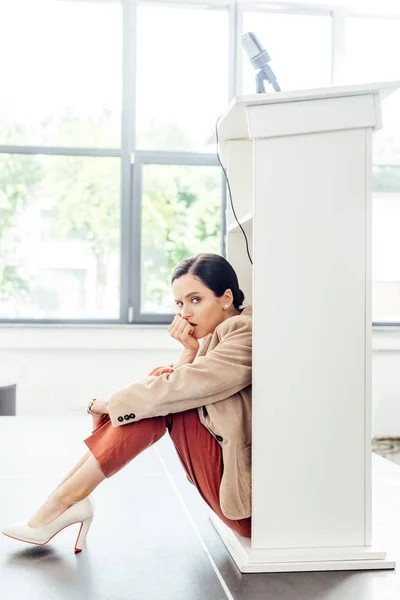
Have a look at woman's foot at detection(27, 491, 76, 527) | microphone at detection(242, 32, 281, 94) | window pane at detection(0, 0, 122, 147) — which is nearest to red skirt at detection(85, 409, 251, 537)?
woman's foot at detection(27, 491, 76, 527)

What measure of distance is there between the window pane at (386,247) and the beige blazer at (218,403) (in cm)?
354

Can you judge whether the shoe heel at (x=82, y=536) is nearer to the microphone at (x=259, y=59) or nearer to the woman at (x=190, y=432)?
the woman at (x=190, y=432)

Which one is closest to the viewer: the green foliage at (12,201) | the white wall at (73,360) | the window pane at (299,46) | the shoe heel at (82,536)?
the shoe heel at (82,536)

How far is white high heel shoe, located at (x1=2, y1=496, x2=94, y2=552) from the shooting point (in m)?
1.56

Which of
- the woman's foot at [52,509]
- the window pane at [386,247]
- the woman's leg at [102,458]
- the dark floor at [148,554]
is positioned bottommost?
the dark floor at [148,554]

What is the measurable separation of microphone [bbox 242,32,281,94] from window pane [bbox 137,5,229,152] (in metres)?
3.09

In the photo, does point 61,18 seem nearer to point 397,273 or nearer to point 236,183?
point 397,273

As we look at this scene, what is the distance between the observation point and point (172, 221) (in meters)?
4.77

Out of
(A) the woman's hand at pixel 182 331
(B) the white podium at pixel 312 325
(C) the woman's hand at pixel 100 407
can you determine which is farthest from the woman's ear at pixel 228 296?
(C) the woman's hand at pixel 100 407

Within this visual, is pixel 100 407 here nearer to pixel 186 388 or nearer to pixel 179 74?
pixel 186 388

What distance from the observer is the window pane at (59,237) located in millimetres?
4637

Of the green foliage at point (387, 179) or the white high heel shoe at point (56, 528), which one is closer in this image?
the white high heel shoe at point (56, 528)

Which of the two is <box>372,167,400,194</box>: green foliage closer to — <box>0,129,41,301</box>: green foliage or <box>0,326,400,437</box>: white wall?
<box>0,326,400,437</box>: white wall

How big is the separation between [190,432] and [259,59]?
88cm
